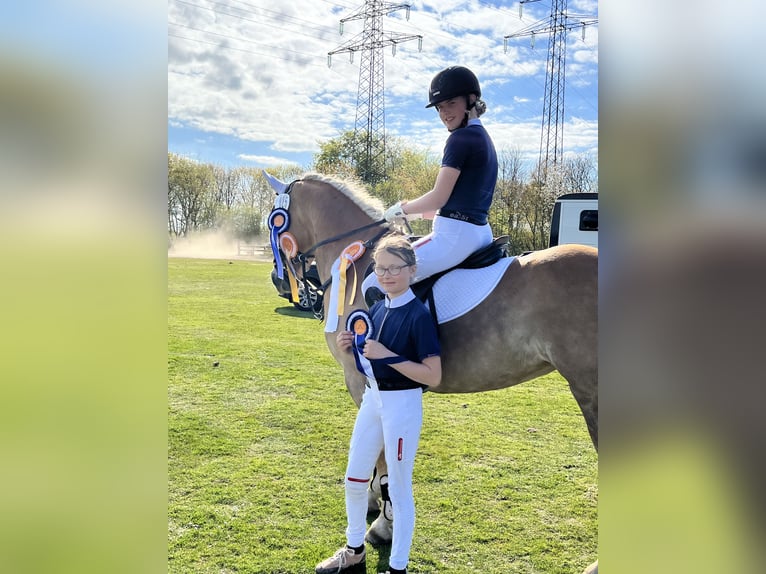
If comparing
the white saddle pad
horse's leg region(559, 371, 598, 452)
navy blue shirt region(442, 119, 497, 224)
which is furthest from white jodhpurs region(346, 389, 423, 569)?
navy blue shirt region(442, 119, 497, 224)

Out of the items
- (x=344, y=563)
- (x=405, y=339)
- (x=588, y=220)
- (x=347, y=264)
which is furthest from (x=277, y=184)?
(x=588, y=220)

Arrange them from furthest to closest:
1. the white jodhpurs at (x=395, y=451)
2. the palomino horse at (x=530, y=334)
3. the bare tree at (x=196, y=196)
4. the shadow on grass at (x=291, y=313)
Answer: the bare tree at (x=196, y=196)
the shadow on grass at (x=291, y=313)
the palomino horse at (x=530, y=334)
the white jodhpurs at (x=395, y=451)

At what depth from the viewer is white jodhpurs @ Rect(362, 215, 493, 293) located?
3018mm

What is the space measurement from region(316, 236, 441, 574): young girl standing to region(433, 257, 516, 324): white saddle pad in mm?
272

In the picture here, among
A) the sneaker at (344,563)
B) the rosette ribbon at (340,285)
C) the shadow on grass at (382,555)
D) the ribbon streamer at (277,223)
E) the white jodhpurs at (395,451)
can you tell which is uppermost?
the ribbon streamer at (277,223)

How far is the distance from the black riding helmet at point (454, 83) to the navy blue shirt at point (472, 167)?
184 mm

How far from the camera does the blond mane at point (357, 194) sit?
3801mm

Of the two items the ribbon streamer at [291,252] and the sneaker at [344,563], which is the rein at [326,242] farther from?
the sneaker at [344,563]

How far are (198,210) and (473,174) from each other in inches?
1142

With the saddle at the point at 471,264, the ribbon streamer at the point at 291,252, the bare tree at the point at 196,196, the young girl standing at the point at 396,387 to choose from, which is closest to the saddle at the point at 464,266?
the saddle at the point at 471,264
